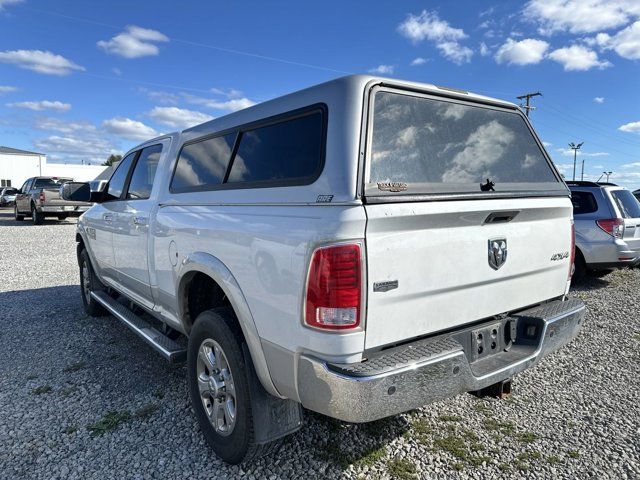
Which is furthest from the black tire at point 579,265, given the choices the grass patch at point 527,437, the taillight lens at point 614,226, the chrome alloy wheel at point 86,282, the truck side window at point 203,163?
the chrome alloy wheel at point 86,282

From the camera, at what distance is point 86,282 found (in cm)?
591

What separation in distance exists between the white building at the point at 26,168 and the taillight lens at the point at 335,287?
201 ft

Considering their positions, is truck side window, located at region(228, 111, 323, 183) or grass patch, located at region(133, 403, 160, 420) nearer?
truck side window, located at region(228, 111, 323, 183)

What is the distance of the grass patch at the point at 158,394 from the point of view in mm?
3572

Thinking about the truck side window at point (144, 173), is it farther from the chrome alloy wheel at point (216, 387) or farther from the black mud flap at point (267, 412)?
the black mud flap at point (267, 412)

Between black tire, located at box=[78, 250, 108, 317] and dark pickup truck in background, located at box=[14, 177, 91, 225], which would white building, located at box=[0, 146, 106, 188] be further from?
black tire, located at box=[78, 250, 108, 317]

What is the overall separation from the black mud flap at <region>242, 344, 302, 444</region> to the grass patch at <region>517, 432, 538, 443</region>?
1539 millimetres

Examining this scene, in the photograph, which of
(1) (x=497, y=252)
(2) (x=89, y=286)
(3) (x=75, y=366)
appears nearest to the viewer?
(1) (x=497, y=252)

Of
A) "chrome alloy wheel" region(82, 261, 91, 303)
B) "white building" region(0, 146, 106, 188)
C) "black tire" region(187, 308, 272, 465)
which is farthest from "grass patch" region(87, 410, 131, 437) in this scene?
"white building" region(0, 146, 106, 188)

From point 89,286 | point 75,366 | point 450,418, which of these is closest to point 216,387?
point 450,418

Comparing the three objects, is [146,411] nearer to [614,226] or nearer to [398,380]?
[398,380]

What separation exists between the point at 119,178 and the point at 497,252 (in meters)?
3.98

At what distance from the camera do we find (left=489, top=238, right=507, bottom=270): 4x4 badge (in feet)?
8.23

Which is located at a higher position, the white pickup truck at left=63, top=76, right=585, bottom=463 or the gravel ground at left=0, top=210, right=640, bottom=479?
the white pickup truck at left=63, top=76, right=585, bottom=463
